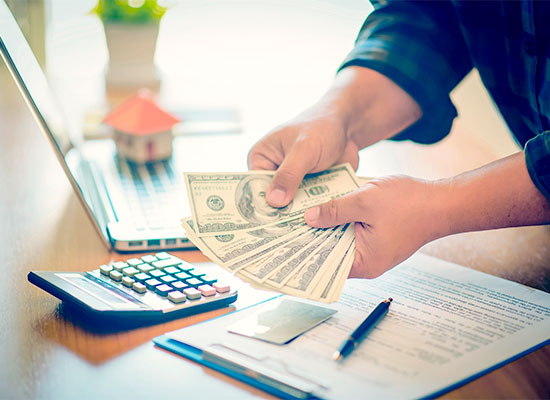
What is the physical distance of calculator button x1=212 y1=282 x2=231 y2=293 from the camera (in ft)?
2.05

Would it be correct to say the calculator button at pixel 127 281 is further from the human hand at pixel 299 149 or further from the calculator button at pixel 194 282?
the human hand at pixel 299 149

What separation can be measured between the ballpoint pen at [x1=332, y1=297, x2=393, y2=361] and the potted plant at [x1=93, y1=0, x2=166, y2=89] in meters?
1.45

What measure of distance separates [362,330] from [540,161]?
0.32m

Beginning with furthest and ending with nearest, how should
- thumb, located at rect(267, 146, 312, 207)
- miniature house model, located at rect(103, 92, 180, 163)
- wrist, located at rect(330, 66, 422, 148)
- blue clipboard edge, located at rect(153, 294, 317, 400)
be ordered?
miniature house model, located at rect(103, 92, 180, 163), wrist, located at rect(330, 66, 422, 148), thumb, located at rect(267, 146, 312, 207), blue clipboard edge, located at rect(153, 294, 317, 400)

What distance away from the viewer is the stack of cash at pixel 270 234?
2.02ft

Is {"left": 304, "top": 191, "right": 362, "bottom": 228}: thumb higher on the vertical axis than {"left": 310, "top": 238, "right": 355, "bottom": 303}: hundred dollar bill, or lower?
higher

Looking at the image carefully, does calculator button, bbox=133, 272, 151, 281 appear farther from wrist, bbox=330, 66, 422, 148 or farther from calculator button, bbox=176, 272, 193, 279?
wrist, bbox=330, 66, 422, 148

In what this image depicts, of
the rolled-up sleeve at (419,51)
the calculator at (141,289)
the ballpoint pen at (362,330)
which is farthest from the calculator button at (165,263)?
the rolled-up sleeve at (419,51)

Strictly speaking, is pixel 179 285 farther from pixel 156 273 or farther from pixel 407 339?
pixel 407 339

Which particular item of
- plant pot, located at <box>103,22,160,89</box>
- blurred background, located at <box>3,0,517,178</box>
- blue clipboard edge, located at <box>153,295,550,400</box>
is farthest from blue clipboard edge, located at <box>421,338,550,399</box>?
plant pot, located at <box>103,22,160,89</box>

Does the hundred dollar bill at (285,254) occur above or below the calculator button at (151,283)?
above

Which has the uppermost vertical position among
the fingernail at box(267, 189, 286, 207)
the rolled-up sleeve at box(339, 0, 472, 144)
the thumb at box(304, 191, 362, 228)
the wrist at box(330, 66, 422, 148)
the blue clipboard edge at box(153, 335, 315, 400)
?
the rolled-up sleeve at box(339, 0, 472, 144)

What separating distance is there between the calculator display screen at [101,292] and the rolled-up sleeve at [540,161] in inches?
19.9

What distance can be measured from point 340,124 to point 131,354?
0.53m
